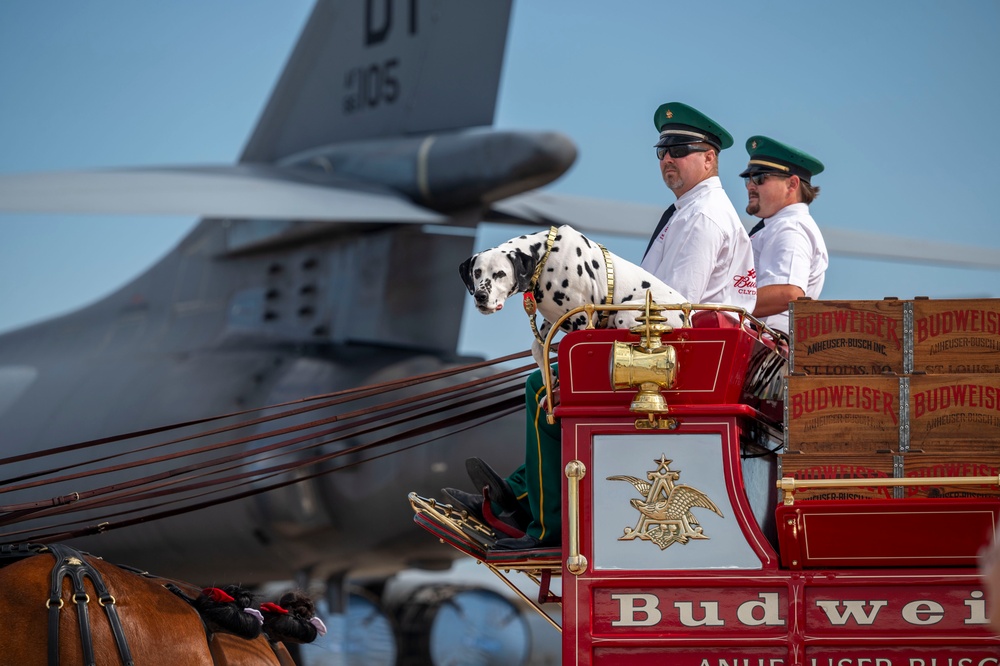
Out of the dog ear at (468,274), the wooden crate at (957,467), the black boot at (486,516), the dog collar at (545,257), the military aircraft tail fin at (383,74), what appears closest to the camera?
the wooden crate at (957,467)

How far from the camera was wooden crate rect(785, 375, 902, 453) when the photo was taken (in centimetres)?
467

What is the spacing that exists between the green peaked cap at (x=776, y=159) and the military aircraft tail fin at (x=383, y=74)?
35.3ft

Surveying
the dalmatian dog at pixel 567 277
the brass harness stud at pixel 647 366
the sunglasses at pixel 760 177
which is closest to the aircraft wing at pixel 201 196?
the sunglasses at pixel 760 177

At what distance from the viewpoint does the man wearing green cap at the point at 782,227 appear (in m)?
6.42

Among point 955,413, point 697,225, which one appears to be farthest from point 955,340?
point 697,225

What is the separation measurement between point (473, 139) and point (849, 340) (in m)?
12.0

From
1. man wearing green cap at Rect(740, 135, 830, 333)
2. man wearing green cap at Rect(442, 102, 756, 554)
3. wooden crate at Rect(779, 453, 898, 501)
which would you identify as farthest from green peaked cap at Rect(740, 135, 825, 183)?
wooden crate at Rect(779, 453, 898, 501)

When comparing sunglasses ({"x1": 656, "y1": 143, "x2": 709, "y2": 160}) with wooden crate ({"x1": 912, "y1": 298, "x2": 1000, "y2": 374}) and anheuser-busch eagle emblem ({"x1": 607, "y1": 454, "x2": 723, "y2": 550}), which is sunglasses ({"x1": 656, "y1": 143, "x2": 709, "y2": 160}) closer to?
wooden crate ({"x1": 912, "y1": 298, "x2": 1000, "y2": 374})

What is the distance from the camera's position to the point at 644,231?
18250mm

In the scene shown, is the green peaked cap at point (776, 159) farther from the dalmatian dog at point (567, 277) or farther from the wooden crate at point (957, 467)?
the wooden crate at point (957, 467)

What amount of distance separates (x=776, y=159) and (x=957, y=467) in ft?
8.06

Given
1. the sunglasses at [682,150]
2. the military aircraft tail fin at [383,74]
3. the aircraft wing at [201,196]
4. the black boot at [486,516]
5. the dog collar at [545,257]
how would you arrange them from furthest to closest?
1. the military aircraft tail fin at [383,74]
2. the aircraft wing at [201,196]
3. the sunglasses at [682,150]
4. the black boot at [486,516]
5. the dog collar at [545,257]

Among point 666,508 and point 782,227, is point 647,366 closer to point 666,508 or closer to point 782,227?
point 666,508

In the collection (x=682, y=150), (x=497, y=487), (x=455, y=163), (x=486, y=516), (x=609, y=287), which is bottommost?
(x=486, y=516)
